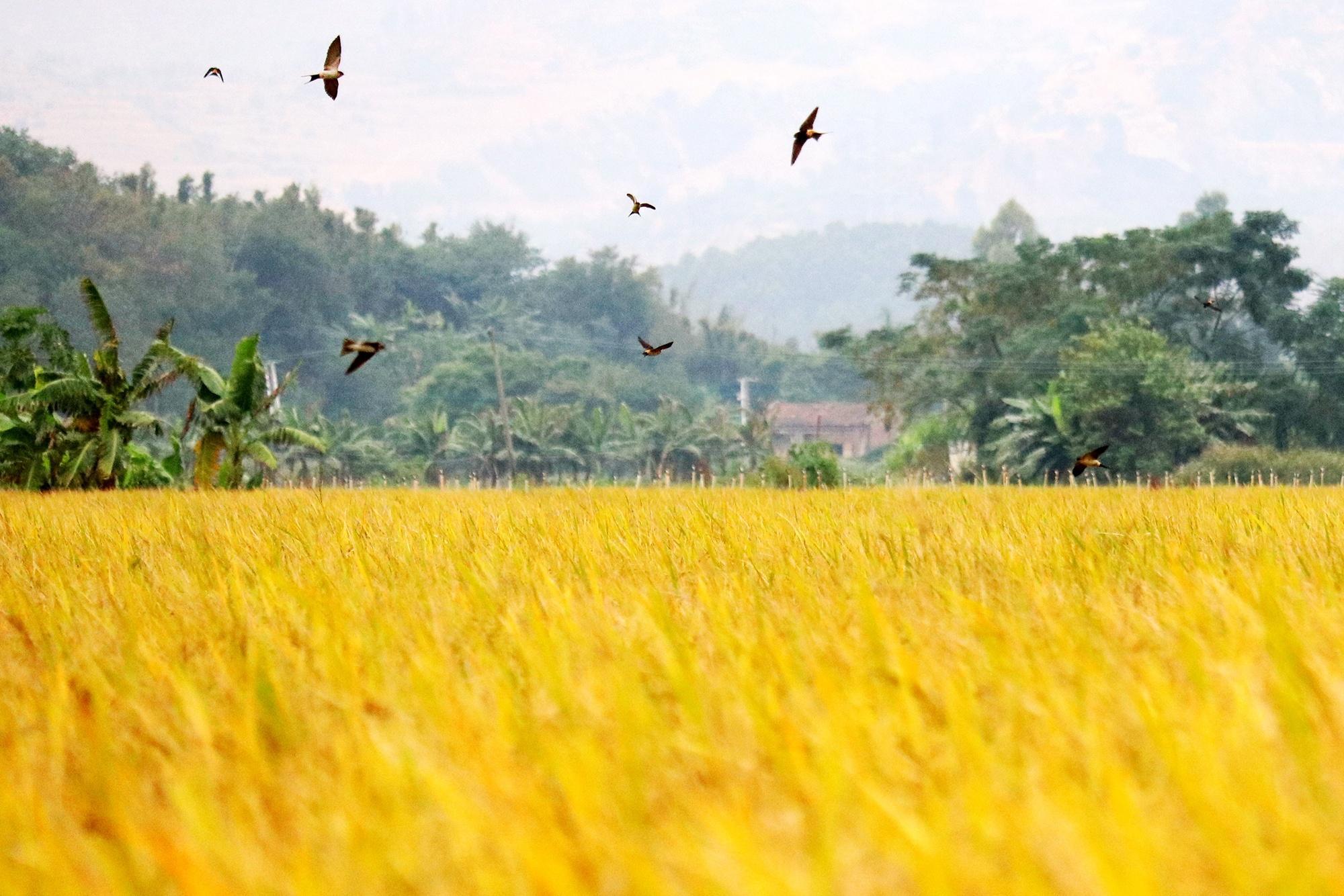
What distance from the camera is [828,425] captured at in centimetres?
8744

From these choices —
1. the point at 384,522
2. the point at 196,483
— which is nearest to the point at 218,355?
the point at 196,483

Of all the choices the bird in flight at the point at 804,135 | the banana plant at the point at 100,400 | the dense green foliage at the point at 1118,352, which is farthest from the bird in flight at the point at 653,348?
the dense green foliage at the point at 1118,352

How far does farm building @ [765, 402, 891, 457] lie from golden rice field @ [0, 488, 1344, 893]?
80.9m

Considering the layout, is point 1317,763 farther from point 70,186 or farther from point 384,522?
point 70,186

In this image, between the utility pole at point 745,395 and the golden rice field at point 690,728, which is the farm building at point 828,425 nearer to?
the utility pole at point 745,395

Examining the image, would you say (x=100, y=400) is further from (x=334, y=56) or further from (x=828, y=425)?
(x=828, y=425)

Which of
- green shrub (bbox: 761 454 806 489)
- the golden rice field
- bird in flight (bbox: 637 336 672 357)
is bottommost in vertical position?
green shrub (bbox: 761 454 806 489)

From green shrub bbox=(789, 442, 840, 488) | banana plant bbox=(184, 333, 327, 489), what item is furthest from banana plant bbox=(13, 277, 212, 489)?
green shrub bbox=(789, 442, 840, 488)

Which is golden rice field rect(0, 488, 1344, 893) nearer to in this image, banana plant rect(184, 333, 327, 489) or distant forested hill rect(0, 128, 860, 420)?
banana plant rect(184, 333, 327, 489)

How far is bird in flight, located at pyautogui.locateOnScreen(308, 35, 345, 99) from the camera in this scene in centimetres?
763

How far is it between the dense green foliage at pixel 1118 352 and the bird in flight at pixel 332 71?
30760 mm

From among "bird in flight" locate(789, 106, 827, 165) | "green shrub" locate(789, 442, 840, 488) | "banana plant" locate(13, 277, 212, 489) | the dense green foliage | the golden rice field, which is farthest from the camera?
the dense green foliage

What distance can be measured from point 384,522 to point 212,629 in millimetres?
3337

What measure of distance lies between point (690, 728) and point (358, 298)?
77260mm
